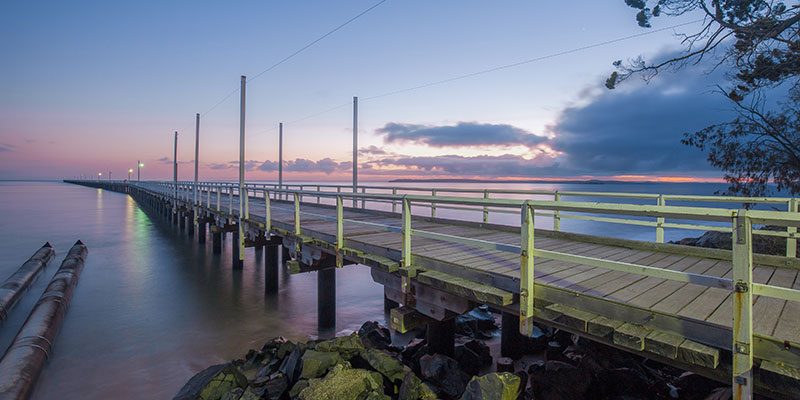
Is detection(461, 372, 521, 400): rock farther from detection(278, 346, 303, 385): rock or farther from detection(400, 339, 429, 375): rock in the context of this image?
detection(278, 346, 303, 385): rock

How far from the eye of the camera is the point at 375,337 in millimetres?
8344

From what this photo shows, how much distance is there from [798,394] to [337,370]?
4388mm

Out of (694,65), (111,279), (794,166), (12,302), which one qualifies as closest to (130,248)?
(111,279)

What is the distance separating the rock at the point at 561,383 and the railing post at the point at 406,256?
6.76 ft

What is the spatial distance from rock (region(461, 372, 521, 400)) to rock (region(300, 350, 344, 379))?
85.5 inches

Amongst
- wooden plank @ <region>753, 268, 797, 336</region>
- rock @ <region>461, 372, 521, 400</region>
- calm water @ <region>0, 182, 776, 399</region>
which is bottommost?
calm water @ <region>0, 182, 776, 399</region>

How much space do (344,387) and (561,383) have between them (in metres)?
2.71

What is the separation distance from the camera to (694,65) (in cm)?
1107

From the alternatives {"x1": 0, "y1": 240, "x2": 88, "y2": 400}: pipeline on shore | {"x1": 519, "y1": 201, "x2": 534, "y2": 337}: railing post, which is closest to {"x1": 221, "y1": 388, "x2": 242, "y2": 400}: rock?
{"x1": 0, "y1": 240, "x2": 88, "y2": 400}: pipeline on shore

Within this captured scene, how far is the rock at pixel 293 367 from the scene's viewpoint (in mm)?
6096

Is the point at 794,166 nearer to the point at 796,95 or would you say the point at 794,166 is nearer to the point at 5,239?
the point at 796,95

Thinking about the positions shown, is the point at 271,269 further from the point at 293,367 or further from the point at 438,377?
the point at 438,377

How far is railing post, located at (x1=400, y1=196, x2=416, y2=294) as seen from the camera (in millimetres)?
5262

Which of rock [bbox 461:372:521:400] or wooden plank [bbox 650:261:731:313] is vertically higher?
wooden plank [bbox 650:261:731:313]
